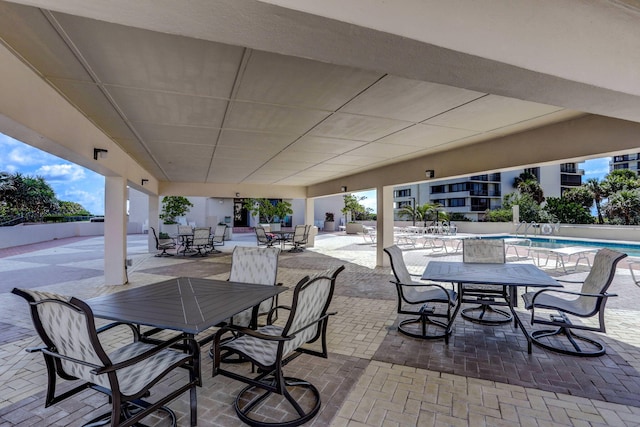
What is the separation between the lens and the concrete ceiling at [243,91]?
1.69m

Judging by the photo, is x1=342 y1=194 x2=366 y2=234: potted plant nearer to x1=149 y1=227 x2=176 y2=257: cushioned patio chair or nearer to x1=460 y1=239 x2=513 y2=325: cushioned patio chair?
x1=149 y1=227 x2=176 y2=257: cushioned patio chair

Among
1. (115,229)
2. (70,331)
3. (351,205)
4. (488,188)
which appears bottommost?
(70,331)

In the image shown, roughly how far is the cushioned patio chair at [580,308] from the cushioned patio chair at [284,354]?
Result: 2.26m

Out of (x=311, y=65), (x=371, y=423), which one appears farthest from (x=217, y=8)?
(x=371, y=423)

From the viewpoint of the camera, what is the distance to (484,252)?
4.43m

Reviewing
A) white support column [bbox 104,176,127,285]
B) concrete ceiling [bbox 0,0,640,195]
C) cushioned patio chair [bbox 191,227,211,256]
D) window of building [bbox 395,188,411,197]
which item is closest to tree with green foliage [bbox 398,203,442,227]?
cushioned patio chair [bbox 191,227,211,256]

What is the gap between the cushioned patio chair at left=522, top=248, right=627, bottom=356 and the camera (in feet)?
9.71

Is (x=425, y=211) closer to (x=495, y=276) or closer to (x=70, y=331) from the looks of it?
(x=495, y=276)

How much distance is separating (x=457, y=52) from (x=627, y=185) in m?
28.3

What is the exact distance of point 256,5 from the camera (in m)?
1.21

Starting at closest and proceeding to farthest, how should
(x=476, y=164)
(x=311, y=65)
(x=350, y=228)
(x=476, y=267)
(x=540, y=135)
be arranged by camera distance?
(x=311, y=65) < (x=476, y=267) < (x=540, y=135) < (x=476, y=164) < (x=350, y=228)

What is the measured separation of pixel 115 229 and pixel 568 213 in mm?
24686

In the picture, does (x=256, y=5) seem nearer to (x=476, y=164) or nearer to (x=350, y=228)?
(x=476, y=164)

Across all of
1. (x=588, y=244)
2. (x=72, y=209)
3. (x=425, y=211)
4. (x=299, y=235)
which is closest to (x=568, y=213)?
(x=425, y=211)
